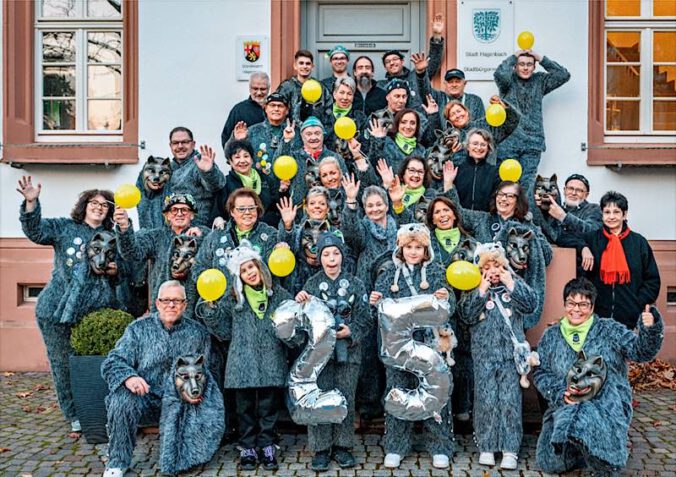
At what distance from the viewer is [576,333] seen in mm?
5238

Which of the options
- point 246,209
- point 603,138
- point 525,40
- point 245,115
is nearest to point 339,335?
point 246,209

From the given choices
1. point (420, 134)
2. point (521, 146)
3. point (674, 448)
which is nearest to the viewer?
point (674, 448)

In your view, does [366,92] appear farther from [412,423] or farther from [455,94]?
[412,423]

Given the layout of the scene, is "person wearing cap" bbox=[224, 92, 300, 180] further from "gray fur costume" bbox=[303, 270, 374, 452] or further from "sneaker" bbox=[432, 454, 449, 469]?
"sneaker" bbox=[432, 454, 449, 469]

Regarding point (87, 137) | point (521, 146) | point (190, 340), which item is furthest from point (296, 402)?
point (87, 137)

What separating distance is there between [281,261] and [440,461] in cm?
178

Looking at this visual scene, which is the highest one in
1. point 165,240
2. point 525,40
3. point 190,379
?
point 525,40

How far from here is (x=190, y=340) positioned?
5.41m

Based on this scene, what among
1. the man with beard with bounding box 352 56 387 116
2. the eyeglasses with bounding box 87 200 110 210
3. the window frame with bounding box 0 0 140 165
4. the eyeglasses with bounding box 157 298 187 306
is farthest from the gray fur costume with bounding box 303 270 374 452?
the window frame with bounding box 0 0 140 165

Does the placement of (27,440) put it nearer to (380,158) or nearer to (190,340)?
(190,340)

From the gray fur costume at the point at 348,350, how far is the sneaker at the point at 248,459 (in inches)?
15.6

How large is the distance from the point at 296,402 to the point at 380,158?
250cm

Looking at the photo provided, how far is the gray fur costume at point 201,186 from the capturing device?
21.1 ft

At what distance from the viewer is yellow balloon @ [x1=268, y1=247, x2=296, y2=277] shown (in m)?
5.17
